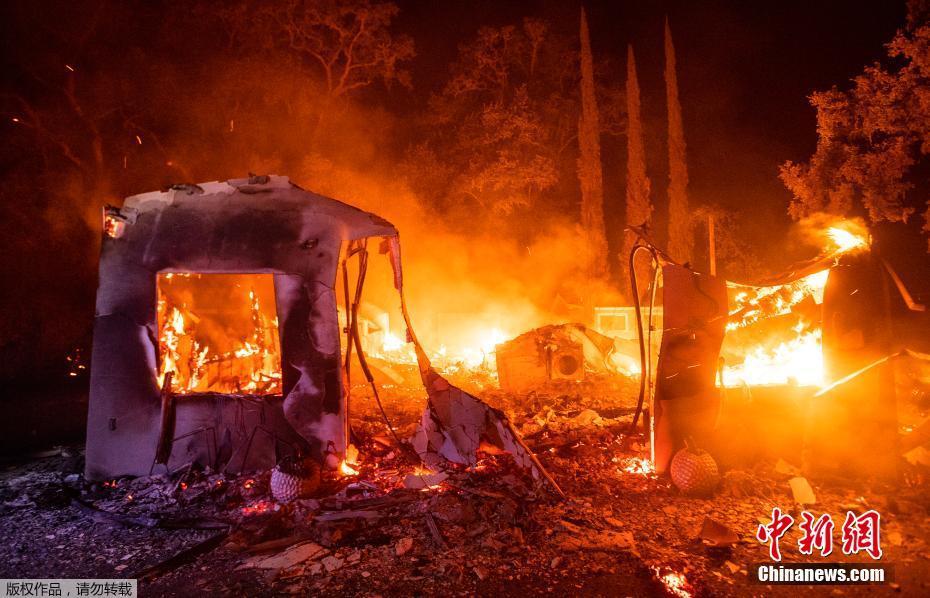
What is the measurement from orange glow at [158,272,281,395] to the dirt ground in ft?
7.22

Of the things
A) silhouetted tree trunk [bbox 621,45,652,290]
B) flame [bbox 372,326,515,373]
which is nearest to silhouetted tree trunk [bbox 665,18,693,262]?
silhouetted tree trunk [bbox 621,45,652,290]

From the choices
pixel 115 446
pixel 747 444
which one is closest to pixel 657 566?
pixel 747 444

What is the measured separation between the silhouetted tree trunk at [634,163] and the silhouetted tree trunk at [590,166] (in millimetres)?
1795

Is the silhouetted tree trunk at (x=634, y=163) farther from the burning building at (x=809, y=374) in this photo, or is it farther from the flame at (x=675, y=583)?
the flame at (x=675, y=583)

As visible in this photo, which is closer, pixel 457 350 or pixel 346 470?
pixel 346 470

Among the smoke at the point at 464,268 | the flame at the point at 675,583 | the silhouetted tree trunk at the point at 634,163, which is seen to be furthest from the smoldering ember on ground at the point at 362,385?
the silhouetted tree trunk at the point at 634,163

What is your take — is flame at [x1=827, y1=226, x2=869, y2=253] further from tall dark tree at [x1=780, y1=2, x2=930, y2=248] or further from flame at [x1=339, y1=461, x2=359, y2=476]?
tall dark tree at [x1=780, y1=2, x2=930, y2=248]

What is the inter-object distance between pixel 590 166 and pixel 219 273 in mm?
26900

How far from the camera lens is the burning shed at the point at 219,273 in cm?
762

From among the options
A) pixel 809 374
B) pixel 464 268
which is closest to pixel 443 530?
pixel 809 374

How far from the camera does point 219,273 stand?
784 centimetres

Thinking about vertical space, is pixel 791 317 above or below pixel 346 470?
above

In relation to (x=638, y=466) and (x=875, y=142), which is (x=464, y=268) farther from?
(x=638, y=466)

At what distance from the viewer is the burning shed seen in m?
7.62
